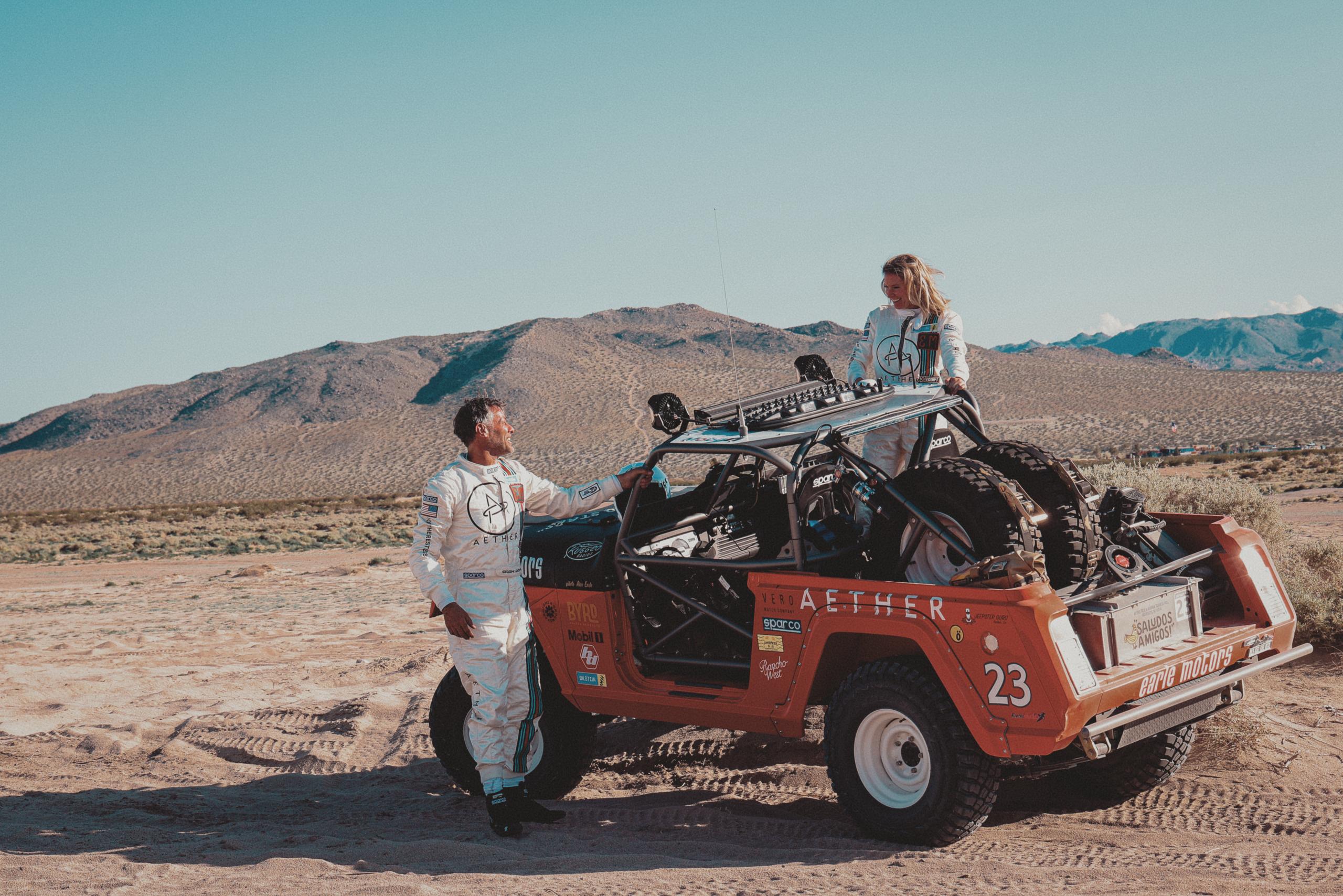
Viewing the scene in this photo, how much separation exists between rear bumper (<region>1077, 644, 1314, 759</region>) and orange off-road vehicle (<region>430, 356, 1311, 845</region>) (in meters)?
0.01

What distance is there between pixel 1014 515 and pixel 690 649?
81.2 inches

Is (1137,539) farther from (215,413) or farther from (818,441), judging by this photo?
(215,413)

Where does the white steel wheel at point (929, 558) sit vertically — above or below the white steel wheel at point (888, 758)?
above

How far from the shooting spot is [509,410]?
103 m

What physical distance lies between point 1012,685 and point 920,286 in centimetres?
288

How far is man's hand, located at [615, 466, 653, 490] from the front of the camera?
19.9ft

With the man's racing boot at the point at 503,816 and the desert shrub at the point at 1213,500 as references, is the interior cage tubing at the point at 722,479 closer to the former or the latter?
the man's racing boot at the point at 503,816

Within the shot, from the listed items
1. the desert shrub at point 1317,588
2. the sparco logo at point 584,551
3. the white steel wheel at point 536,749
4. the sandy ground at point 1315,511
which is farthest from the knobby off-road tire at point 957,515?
the sandy ground at point 1315,511

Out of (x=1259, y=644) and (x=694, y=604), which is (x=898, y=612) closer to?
(x=694, y=604)

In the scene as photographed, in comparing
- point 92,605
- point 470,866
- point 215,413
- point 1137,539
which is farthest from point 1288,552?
point 215,413

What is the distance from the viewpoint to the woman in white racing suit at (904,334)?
21.3 ft

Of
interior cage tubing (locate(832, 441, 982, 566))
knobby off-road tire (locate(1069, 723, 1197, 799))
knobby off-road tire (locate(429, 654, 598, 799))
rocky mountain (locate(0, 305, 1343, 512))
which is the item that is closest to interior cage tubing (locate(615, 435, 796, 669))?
interior cage tubing (locate(832, 441, 982, 566))

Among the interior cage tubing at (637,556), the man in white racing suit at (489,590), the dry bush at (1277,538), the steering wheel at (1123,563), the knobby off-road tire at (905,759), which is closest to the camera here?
the knobby off-road tire at (905,759)

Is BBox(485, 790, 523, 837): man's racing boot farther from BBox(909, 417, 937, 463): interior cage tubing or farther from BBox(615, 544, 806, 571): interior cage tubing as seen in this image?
BBox(909, 417, 937, 463): interior cage tubing
